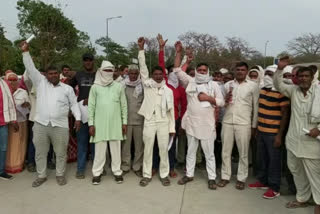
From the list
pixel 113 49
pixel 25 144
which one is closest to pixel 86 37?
pixel 113 49

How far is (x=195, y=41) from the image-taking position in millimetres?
43688

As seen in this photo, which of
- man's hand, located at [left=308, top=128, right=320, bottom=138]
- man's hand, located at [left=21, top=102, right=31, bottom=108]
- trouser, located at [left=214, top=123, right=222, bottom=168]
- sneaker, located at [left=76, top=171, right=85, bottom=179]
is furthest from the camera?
trouser, located at [left=214, top=123, right=222, bottom=168]

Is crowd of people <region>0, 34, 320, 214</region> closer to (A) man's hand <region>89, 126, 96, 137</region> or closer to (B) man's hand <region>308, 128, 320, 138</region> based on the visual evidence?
→ (A) man's hand <region>89, 126, 96, 137</region>

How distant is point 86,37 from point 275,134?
35260 mm

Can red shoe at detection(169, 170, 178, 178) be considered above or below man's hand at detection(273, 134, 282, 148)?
below

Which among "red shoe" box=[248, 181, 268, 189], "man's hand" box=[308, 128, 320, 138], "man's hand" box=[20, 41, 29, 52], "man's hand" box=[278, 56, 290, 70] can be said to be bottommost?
"red shoe" box=[248, 181, 268, 189]

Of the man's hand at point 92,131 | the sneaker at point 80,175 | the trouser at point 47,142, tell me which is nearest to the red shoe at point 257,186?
the man's hand at point 92,131

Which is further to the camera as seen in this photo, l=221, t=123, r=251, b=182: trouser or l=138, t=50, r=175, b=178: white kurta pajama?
l=138, t=50, r=175, b=178: white kurta pajama

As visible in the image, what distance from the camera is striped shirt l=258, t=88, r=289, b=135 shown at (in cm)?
430

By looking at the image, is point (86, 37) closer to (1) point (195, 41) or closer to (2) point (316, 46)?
(1) point (195, 41)

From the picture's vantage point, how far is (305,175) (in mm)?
3953

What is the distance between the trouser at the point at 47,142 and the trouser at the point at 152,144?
1272 millimetres

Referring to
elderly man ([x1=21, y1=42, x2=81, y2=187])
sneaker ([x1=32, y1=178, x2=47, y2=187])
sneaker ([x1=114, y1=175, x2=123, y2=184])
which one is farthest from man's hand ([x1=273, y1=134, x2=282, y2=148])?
sneaker ([x1=32, y1=178, x2=47, y2=187])

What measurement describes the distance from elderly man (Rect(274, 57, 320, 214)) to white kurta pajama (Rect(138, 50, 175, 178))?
1.73 metres
